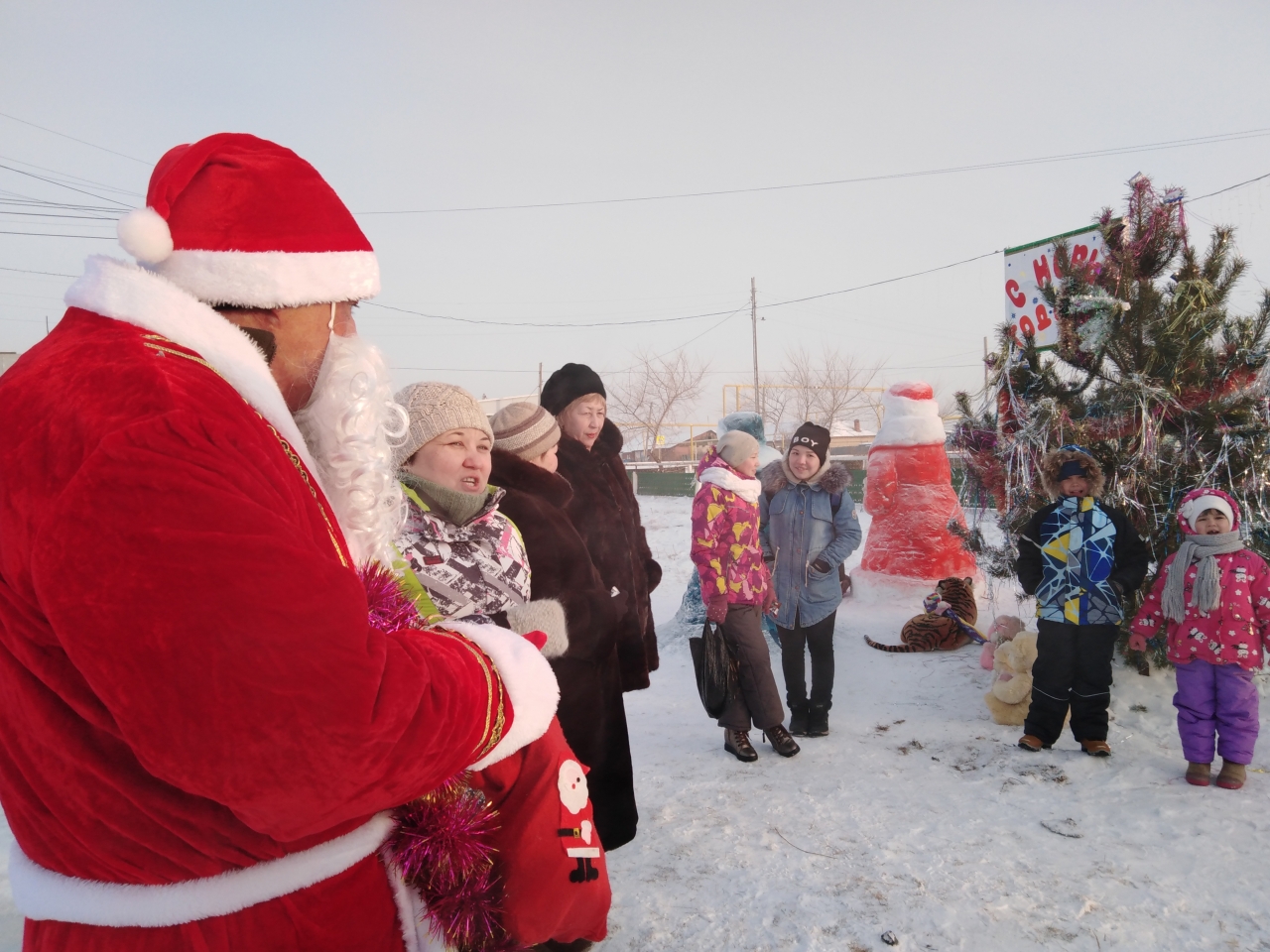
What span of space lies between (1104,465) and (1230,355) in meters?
0.94

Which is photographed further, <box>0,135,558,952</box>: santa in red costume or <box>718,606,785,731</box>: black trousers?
<box>718,606,785,731</box>: black trousers

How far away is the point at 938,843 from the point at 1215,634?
1.89 meters

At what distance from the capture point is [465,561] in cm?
241

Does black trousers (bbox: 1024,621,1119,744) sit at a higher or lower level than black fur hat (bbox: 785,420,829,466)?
lower

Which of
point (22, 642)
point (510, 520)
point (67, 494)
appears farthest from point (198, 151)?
point (510, 520)

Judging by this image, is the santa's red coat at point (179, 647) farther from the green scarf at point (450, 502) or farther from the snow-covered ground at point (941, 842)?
the snow-covered ground at point (941, 842)

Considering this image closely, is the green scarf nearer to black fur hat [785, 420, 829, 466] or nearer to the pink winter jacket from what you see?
black fur hat [785, 420, 829, 466]

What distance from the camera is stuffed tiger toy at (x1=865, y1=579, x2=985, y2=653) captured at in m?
6.65

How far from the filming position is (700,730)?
5379 millimetres

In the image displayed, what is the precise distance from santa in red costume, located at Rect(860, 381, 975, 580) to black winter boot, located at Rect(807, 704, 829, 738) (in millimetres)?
3459

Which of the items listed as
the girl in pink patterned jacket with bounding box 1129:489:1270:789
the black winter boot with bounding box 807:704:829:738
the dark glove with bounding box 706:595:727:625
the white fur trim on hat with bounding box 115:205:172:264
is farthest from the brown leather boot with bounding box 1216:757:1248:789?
the white fur trim on hat with bounding box 115:205:172:264

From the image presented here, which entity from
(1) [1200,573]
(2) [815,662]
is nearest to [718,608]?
(2) [815,662]

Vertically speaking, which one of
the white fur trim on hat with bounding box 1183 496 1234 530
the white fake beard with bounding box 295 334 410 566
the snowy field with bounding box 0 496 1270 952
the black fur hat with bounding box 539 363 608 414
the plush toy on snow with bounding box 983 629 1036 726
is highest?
the black fur hat with bounding box 539 363 608 414

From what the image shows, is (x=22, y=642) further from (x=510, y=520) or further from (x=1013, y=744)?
(x=1013, y=744)
